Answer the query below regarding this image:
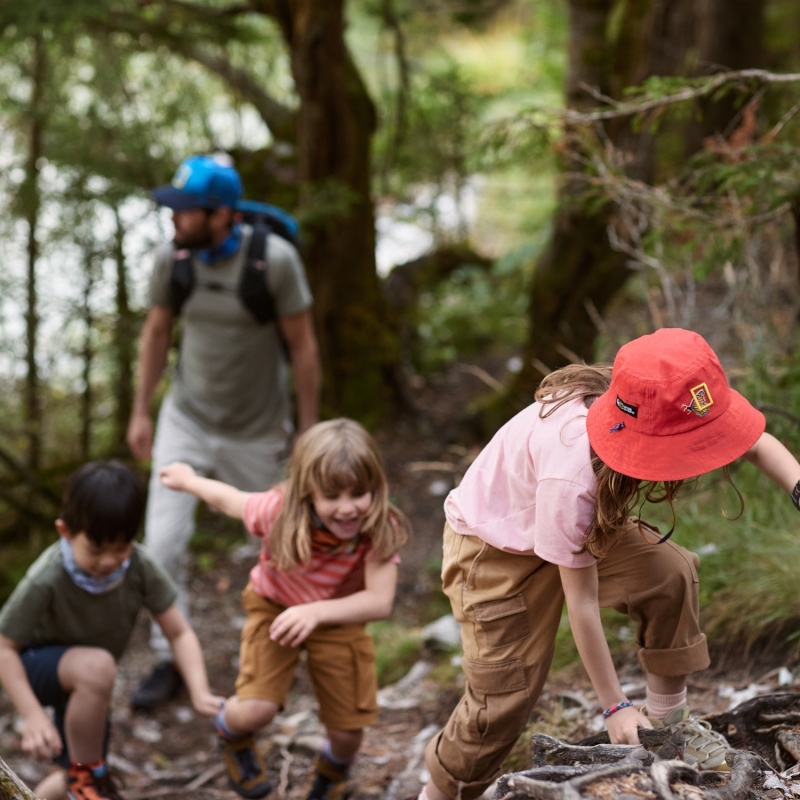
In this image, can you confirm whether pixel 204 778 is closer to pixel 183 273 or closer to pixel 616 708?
pixel 616 708

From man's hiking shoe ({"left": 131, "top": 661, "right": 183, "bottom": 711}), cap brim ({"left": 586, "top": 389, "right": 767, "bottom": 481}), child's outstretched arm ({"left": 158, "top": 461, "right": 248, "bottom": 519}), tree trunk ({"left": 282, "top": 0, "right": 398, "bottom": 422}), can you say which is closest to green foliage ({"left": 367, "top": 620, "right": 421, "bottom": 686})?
man's hiking shoe ({"left": 131, "top": 661, "right": 183, "bottom": 711})

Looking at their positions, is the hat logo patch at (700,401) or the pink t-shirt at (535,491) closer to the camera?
the hat logo patch at (700,401)

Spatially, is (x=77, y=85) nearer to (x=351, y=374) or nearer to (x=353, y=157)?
(x=353, y=157)

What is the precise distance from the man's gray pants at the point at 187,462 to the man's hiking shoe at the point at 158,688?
0.07 meters

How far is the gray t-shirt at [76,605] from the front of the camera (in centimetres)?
329

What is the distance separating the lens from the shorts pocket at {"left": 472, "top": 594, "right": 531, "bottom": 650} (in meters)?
2.66

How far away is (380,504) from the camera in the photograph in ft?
10.6

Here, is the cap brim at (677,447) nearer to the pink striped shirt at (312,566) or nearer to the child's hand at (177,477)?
the pink striped shirt at (312,566)

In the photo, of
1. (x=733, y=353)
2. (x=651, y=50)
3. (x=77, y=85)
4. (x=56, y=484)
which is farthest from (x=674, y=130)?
(x=56, y=484)

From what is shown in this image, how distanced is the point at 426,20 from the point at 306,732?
358 inches

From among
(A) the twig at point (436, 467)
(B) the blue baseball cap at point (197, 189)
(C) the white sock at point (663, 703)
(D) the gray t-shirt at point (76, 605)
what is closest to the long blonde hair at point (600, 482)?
(C) the white sock at point (663, 703)

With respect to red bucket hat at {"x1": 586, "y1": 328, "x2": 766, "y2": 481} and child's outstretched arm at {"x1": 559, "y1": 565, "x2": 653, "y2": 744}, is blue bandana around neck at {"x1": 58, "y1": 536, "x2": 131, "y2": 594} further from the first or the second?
red bucket hat at {"x1": 586, "y1": 328, "x2": 766, "y2": 481}

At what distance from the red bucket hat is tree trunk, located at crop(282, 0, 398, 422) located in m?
4.90

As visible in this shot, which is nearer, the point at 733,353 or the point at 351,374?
the point at 733,353
